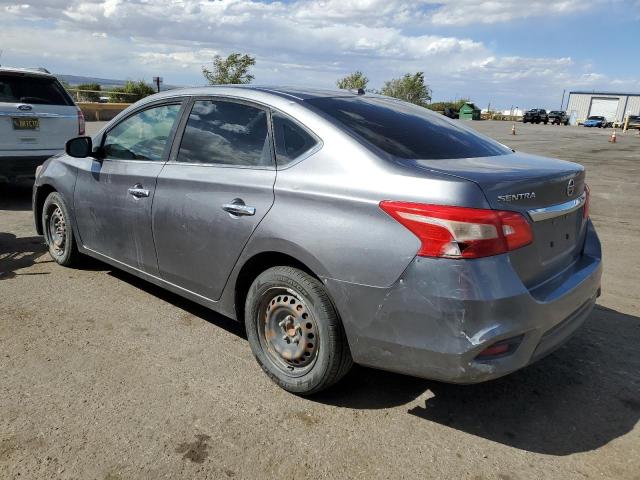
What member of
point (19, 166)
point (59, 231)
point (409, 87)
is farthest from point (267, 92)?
point (409, 87)

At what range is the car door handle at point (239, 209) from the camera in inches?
119

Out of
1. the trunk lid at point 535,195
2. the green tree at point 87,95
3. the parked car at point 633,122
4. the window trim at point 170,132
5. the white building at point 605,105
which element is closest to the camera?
the trunk lid at point 535,195

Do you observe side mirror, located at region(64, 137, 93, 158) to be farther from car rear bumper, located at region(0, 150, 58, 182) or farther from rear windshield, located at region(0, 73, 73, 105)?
rear windshield, located at region(0, 73, 73, 105)

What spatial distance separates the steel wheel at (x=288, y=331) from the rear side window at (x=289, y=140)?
0.76m

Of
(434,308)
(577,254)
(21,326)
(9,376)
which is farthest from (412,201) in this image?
(21,326)

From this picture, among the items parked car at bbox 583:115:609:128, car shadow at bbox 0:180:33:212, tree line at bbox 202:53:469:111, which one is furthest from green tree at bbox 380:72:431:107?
car shadow at bbox 0:180:33:212

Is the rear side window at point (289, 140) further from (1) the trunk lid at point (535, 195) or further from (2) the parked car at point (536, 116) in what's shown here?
(2) the parked car at point (536, 116)

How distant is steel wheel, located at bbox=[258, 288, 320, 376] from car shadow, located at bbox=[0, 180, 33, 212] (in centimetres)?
595

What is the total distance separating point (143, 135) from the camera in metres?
4.01

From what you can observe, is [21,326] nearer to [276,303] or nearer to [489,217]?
[276,303]

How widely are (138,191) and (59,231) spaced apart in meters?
1.72

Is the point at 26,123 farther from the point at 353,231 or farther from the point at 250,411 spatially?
the point at 353,231

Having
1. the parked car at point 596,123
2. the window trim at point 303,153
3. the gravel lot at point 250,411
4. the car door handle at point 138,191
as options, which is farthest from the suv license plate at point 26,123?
the parked car at point 596,123

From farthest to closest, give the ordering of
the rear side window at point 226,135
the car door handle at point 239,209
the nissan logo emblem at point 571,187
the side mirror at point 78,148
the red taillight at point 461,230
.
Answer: the side mirror at point 78,148 < the rear side window at point 226,135 < the car door handle at point 239,209 < the nissan logo emblem at point 571,187 < the red taillight at point 461,230
